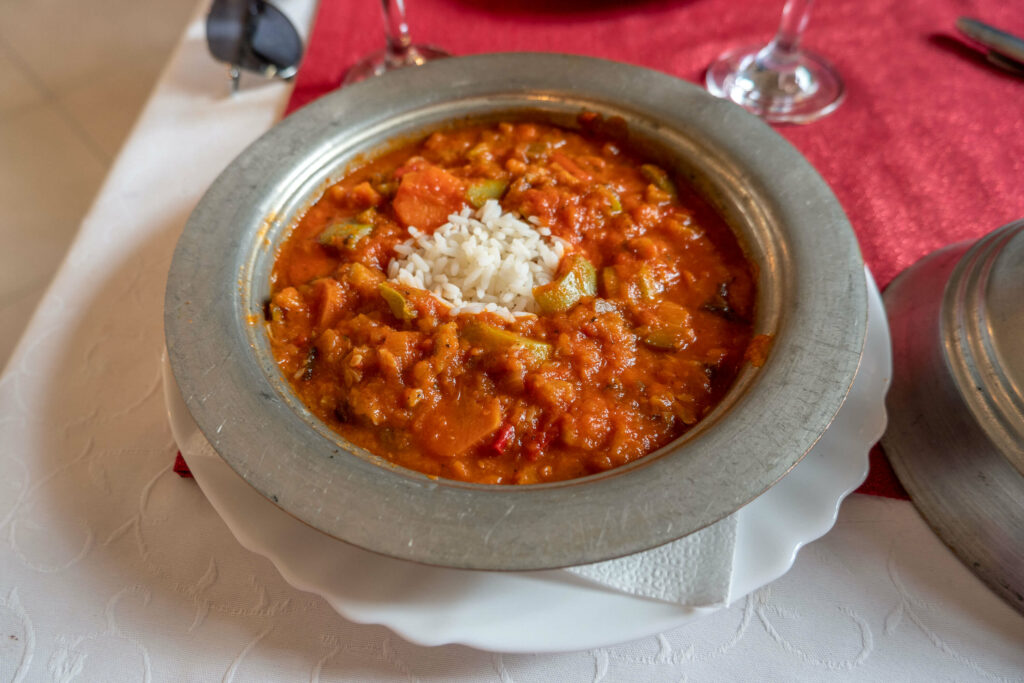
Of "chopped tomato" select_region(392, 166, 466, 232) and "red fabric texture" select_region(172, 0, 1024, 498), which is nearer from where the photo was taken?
"chopped tomato" select_region(392, 166, 466, 232)

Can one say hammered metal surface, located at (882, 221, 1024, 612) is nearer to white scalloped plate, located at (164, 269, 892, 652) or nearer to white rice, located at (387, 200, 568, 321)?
white scalloped plate, located at (164, 269, 892, 652)

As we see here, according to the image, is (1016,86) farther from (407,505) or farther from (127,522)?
(127,522)

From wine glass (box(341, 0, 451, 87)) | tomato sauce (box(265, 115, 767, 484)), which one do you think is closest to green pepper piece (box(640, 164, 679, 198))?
tomato sauce (box(265, 115, 767, 484))

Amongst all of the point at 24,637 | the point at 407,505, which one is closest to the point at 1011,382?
the point at 407,505

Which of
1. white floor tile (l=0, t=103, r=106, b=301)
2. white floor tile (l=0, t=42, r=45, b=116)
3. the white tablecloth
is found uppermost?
the white tablecloth

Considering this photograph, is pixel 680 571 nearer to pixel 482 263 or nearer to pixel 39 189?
pixel 482 263

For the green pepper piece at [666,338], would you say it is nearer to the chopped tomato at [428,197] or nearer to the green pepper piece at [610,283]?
the green pepper piece at [610,283]

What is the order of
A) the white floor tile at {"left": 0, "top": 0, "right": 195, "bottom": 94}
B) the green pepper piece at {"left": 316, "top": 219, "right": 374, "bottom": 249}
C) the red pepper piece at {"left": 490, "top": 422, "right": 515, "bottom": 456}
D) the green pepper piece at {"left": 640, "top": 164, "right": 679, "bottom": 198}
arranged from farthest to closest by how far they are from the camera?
the white floor tile at {"left": 0, "top": 0, "right": 195, "bottom": 94}, the green pepper piece at {"left": 640, "top": 164, "right": 679, "bottom": 198}, the green pepper piece at {"left": 316, "top": 219, "right": 374, "bottom": 249}, the red pepper piece at {"left": 490, "top": 422, "right": 515, "bottom": 456}

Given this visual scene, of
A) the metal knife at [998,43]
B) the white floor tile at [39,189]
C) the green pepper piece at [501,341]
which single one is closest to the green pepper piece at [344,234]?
the green pepper piece at [501,341]
